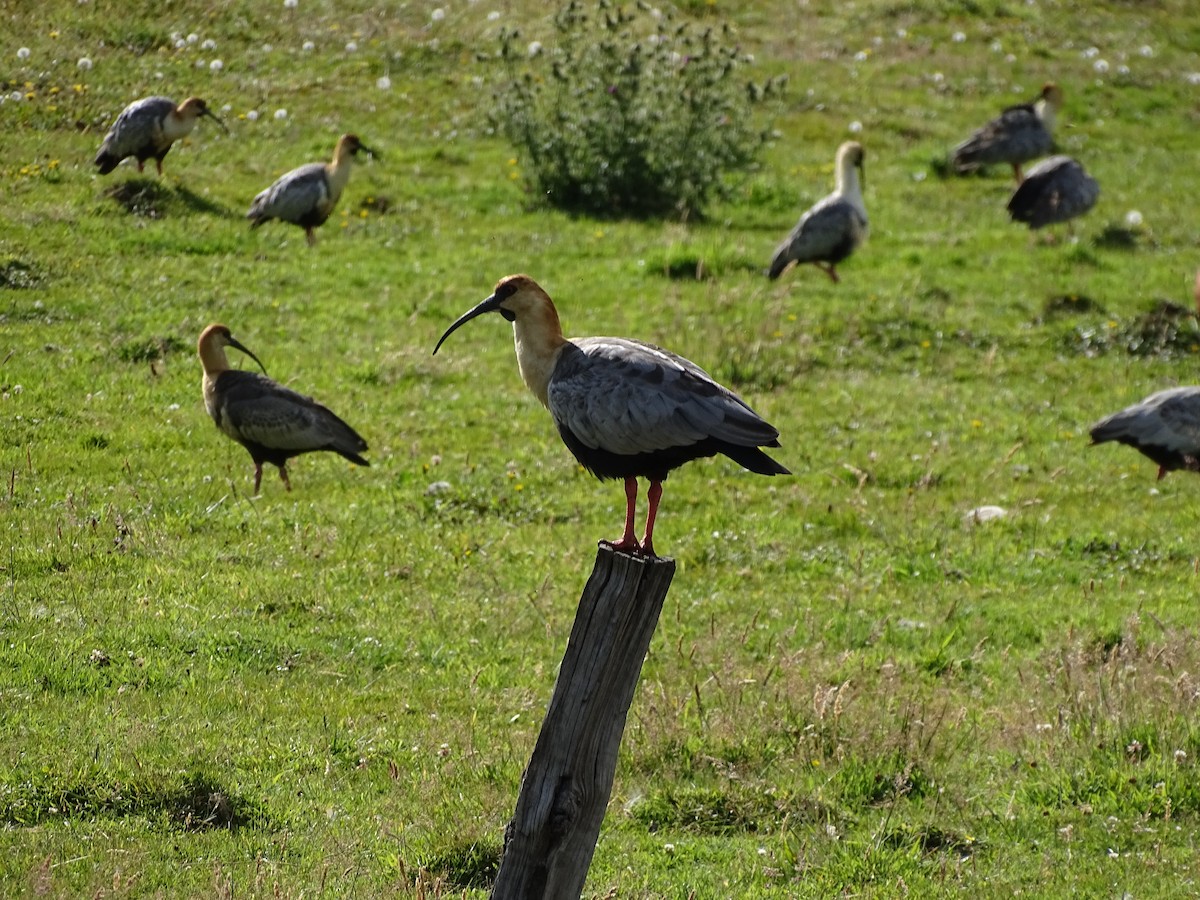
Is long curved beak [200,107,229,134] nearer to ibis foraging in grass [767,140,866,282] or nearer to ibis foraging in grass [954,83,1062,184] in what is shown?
ibis foraging in grass [767,140,866,282]

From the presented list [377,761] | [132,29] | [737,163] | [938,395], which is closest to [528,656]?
[377,761]

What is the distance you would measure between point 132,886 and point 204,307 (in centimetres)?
881

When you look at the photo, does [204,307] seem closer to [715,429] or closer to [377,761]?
[377,761]

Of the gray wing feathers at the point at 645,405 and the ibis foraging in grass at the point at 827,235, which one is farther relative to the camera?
the ibis foraging in grass at the point at 827,235

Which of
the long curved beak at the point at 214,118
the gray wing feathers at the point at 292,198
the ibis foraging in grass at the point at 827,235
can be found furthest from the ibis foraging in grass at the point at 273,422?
the long curved beak at the point at 214,118

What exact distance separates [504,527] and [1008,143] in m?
13.6

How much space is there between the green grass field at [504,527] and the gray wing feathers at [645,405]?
1659mm

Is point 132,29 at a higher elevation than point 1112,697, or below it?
higher

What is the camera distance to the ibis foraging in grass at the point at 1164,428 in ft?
37.5

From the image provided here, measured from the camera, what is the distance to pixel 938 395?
13359mm

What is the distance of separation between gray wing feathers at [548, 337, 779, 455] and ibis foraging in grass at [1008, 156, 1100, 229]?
43.6ft

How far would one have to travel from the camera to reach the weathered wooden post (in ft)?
14.8

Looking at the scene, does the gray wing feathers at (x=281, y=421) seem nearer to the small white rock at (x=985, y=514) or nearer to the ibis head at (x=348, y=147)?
the small white rock at (x=985, y=514)

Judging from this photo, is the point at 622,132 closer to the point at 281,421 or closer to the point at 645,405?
the point at 281,421
